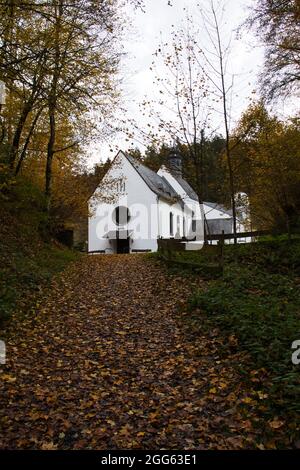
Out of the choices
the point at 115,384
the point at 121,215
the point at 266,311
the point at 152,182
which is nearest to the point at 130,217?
the point at 121,215

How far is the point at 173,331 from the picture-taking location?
7648mm

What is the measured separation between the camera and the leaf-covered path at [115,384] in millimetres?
4141

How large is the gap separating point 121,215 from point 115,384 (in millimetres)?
28302

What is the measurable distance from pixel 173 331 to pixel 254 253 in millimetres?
7374

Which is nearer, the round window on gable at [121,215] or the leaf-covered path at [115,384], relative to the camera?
the leaf-covered path at [115,384]

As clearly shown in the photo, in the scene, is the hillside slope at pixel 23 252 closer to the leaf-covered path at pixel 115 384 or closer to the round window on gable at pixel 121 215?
the leaf-covered path at pixel 115 384

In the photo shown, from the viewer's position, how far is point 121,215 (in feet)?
109

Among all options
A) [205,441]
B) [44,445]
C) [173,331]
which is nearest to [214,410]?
[205,441]

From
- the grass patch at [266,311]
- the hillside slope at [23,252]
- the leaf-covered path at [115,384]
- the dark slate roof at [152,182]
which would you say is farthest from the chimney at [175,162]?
the dark slate roof at [152,182]

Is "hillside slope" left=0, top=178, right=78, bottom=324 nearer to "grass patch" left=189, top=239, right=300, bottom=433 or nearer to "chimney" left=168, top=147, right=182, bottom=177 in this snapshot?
"grass patch" left=189, top=239, right=300, bottom=433

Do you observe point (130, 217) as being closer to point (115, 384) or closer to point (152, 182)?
point (152, 182)

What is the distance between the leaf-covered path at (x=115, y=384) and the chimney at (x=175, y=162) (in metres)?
8.11
